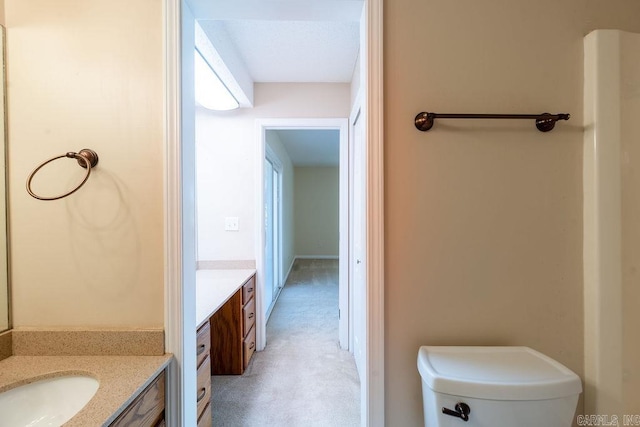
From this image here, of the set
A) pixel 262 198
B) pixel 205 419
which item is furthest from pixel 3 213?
pixel 262 198

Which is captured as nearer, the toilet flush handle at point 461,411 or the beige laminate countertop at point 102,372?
the beige laminate countertop at point 102,372

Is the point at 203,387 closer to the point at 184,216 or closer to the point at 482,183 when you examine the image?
the point at 184,216

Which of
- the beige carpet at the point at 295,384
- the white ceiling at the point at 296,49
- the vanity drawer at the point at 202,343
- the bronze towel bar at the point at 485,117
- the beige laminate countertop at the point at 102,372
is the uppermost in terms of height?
the white ceiling at the point at 296,49

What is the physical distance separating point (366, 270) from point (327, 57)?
1.72 metres

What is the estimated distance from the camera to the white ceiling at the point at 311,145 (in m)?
4.00

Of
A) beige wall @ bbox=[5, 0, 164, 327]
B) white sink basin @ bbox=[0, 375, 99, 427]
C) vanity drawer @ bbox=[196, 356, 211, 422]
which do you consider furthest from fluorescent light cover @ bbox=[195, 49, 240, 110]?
vanity drawer @ bbox=[196, 356, 211, 422]

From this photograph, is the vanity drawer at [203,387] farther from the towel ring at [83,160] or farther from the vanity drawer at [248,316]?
the towel ring at [83,160]

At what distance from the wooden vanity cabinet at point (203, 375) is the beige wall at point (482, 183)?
925 mm

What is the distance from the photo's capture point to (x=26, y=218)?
881 mm

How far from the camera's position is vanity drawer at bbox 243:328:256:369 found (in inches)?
78.7

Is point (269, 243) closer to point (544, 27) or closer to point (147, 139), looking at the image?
point (147, 139)

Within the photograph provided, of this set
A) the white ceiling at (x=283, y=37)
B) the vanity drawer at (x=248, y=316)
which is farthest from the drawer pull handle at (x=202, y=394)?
the white ceiling at (x=283, y=37)

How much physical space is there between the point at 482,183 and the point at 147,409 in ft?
4.55

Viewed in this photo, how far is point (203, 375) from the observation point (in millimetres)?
1273
